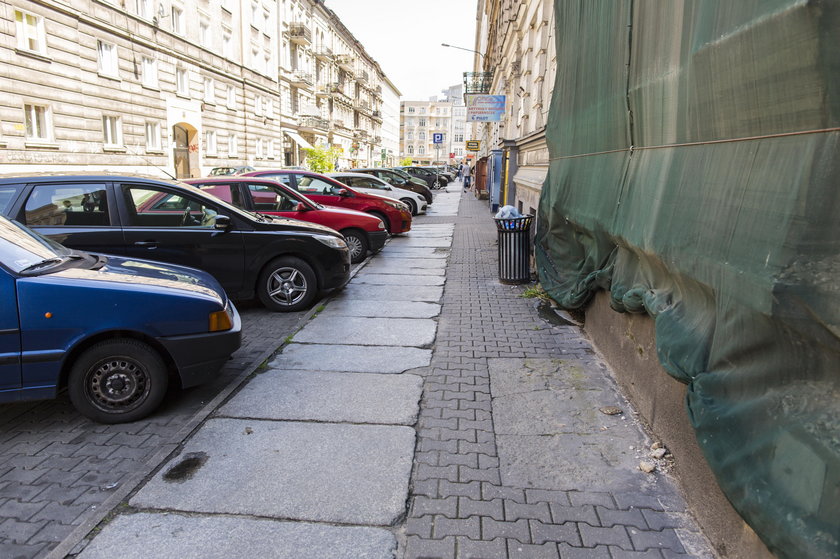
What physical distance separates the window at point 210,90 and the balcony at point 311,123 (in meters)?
16.4

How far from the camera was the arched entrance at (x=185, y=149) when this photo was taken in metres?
33.1

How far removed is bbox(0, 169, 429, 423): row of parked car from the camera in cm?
394

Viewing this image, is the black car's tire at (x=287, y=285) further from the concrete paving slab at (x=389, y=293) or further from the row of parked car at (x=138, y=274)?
the concrete paving slab at (x=389, y=293)

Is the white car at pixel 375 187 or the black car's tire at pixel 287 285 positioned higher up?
the white car at pixel 375 187

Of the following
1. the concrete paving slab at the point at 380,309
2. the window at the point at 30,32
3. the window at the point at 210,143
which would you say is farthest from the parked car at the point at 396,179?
the window at the point at 210,143

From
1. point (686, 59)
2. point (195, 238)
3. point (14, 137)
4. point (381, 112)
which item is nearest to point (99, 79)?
point (14, 137)

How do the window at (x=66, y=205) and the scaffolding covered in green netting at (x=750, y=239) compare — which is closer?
the scaffolding covered in green netting at (x=750, y=239)

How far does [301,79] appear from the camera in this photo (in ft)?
166

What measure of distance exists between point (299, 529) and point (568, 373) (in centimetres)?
301

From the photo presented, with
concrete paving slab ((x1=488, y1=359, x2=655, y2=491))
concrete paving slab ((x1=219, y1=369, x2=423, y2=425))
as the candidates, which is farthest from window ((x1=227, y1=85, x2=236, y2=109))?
concrete paving slab ((x1=488, y1=359, x2=655, y2=491))

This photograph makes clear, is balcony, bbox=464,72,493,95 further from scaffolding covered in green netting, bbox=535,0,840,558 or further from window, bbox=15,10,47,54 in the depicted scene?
scaffolding covered in green netting, bbox=535,0,840,558

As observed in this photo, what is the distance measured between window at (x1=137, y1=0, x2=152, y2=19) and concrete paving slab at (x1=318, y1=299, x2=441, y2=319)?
89.4 ft

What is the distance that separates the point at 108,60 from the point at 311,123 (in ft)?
89.3

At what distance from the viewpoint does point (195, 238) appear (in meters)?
7.05
